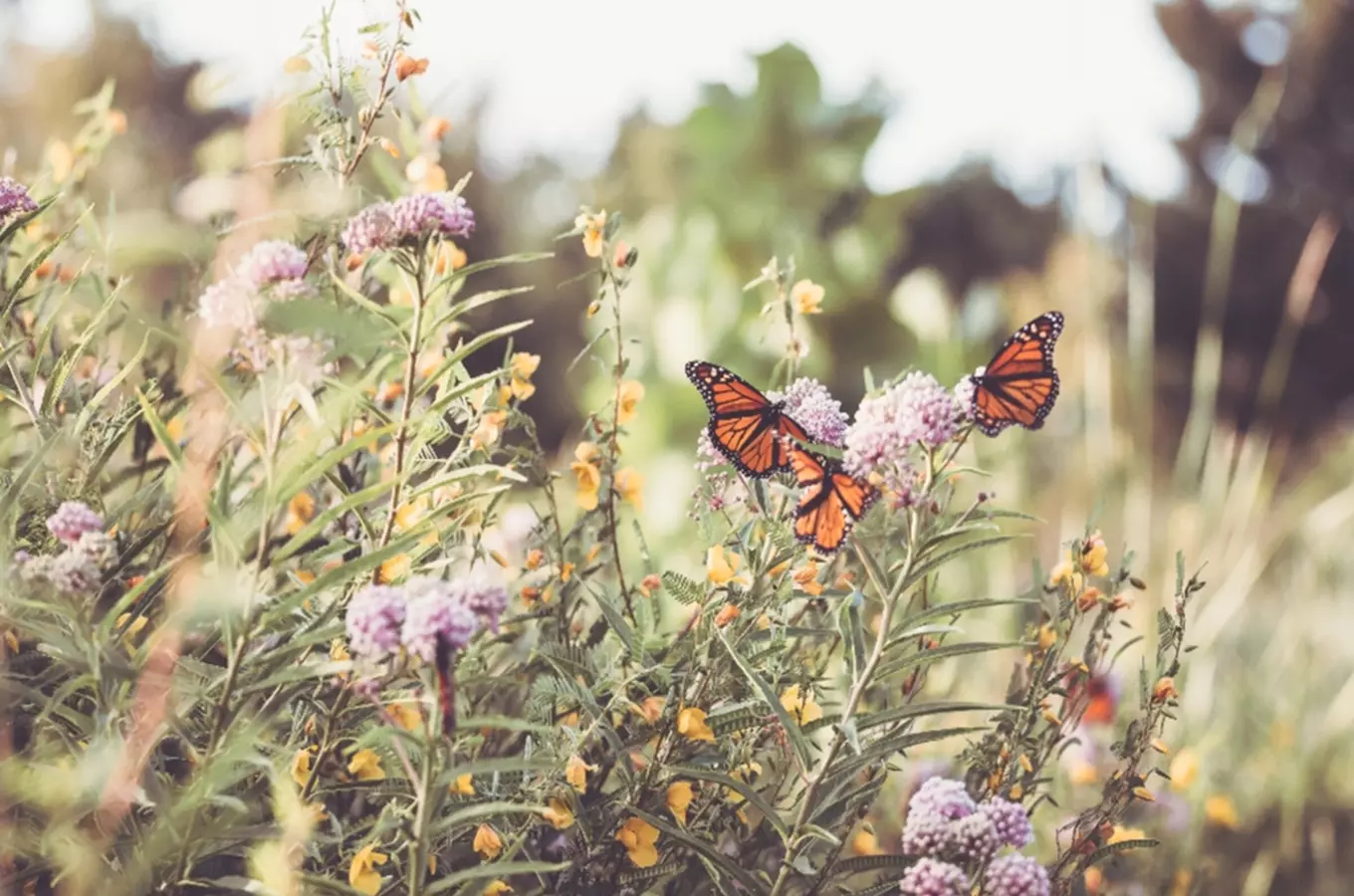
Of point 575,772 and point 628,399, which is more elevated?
point 628,399

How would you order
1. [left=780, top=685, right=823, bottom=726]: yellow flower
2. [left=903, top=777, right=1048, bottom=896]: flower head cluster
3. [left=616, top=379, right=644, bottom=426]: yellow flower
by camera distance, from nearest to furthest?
1. [left=903, top=777, right=1048, bottom=896]: flower head cluster
2. [left=780, top=685, right=823, bottom=726]: yellow flower
3. [left=616, top=379, right=644, bottom=426]: yellow flower

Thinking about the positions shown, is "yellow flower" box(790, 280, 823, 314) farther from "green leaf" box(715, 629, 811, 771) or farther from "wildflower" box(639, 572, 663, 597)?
"green leaf" box(715, 629, 811, 771)

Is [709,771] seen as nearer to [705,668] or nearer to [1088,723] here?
[705,668]

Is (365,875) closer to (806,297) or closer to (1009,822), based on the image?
(1009,822)

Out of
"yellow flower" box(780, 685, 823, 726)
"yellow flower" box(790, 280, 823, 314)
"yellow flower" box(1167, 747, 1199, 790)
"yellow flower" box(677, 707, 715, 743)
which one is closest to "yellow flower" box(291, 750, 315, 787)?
"yellow flower" box(677, 707, 715, 743)

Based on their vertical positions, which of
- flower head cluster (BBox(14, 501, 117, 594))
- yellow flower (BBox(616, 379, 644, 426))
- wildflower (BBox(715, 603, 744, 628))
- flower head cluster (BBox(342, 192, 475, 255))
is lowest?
flower head cluster (BBox(14, 501, 117, 594))

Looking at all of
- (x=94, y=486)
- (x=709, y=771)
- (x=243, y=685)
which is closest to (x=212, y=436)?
(x=94, y=486)

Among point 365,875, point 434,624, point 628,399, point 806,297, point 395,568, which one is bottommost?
point 365,875

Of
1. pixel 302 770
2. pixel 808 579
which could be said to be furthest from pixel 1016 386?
pixel 302 770
